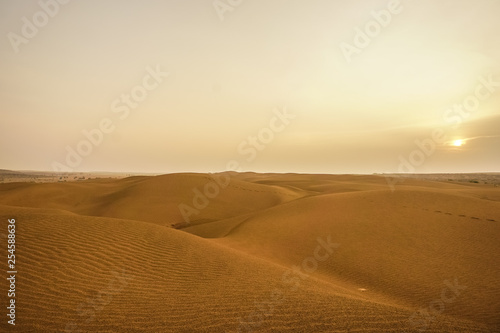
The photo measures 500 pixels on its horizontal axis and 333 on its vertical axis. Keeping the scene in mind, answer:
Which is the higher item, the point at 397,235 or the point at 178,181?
the point at 178,181

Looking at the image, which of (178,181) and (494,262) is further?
(178,181)

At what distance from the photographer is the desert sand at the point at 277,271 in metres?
4.53

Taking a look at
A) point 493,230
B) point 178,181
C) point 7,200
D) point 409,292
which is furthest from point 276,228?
point 7,200

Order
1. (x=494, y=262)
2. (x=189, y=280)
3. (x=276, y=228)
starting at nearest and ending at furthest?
1. (x=189, y=280)
2. (x=494, y=262)
3. (x=276, y=228)

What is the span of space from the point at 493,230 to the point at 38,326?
15.9 meters

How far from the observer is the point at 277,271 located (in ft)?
26.0

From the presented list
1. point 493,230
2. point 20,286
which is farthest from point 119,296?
point 493,230

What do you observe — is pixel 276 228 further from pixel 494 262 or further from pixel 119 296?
pixel 119 296

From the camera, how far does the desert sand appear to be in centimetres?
453

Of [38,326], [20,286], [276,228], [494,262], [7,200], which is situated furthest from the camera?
[7,200]

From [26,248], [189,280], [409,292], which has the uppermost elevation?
[26,248]

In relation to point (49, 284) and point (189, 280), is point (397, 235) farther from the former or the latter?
point (49, 284)

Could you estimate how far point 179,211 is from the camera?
23469mm

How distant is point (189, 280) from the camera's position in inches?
262
